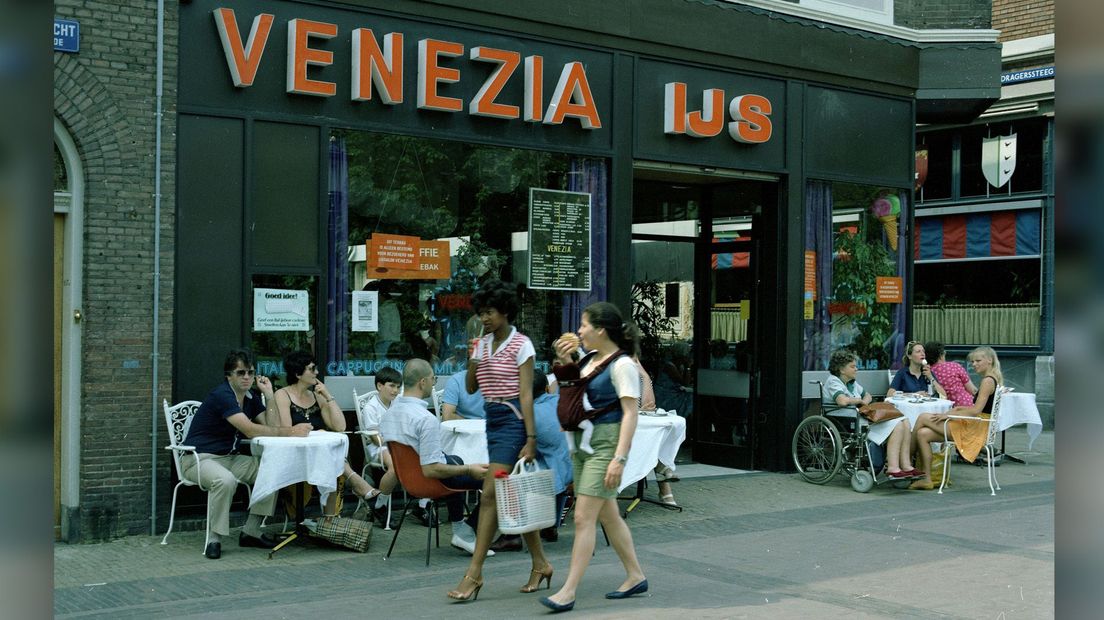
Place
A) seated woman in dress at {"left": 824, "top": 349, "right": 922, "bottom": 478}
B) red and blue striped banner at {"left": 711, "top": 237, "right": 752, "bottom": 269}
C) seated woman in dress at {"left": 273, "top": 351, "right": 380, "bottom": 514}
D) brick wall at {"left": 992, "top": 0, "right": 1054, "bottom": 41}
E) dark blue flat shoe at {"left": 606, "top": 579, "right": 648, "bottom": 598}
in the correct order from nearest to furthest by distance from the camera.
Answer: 1. dark blue flat shoe at {"left": 606, "top": 579, "right": 648, "bottom": 598}
2. seated woman in dress at {"left": 273, "top": 351, "right": 380, "bottom": 514}
3. seated woman in dress at {"left": 824, "top": 349, "right": 922, "bottom": 478}
4. red and blue striped banner at {"left": 711, "top": 237, "right": 752, "bottom": 269}
5. brick wall at {"left": 992, "top": 0, "right": 1054, "bottom": 41}

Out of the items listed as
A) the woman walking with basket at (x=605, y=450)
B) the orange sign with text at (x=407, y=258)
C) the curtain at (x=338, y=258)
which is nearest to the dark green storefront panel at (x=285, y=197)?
the curtain at (x=338, y=258)

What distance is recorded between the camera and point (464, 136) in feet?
35.2

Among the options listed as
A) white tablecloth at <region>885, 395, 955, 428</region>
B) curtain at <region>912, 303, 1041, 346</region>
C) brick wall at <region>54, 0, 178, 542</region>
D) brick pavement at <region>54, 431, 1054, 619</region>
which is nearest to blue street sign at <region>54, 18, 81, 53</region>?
brick wall at <region>54, 0, 178, 542</region>

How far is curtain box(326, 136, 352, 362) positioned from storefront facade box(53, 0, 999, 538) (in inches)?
1.0

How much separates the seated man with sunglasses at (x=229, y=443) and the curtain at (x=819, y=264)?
7018 mm

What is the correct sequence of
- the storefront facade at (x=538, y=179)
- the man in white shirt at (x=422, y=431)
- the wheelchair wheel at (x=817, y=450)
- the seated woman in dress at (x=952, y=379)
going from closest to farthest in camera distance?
the man in white shirt at (x=422, y=431) → the storefront facade at (x=538, y=179) → the wheelchair wheel at (x=817, y=450) → the seated woman in dress at (x=952, y=379)

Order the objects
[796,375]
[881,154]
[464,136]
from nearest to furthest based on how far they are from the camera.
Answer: [464,136] → [796,375] → [881,154]

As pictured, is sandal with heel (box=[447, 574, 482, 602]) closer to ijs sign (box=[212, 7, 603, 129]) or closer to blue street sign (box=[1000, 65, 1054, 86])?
ijs sign (box=[212, 7, 603, 129])

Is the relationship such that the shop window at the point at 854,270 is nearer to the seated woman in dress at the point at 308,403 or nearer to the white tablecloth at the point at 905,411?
the white tablecloth at the point at 905,411

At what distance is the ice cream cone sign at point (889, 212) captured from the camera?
14203mm

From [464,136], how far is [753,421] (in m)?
5.06

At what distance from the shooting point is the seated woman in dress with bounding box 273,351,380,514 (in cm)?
875
